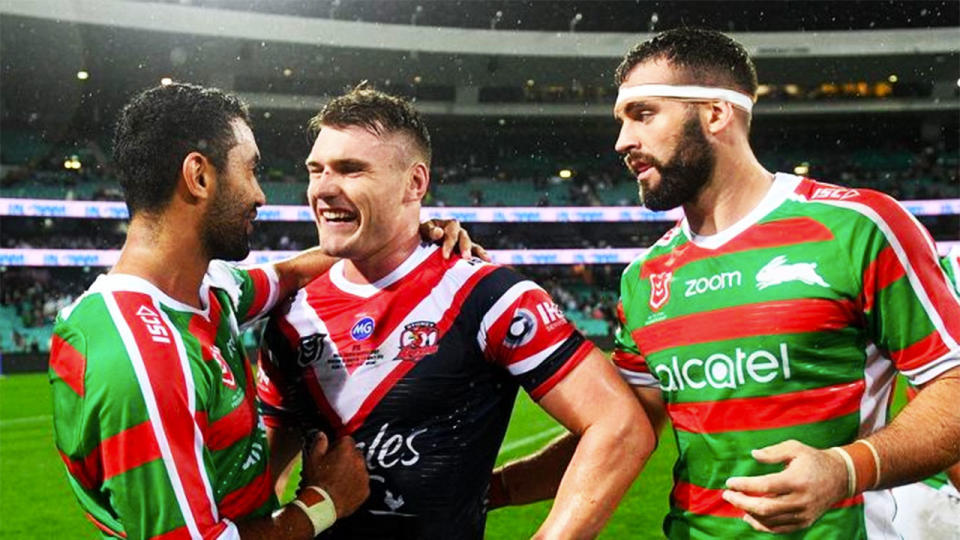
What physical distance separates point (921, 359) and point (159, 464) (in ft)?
5.29

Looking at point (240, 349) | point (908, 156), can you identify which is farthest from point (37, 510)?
point (908, 156)

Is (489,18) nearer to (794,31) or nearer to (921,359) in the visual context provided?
(794,31)

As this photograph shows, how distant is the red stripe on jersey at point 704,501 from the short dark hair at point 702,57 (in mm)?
1035

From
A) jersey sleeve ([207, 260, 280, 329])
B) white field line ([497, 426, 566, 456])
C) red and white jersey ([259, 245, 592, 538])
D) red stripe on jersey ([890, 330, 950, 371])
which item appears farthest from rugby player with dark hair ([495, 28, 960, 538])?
white field line ([497, 426, 566, 456])

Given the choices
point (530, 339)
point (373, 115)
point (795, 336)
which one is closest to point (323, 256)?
point (373, 115)

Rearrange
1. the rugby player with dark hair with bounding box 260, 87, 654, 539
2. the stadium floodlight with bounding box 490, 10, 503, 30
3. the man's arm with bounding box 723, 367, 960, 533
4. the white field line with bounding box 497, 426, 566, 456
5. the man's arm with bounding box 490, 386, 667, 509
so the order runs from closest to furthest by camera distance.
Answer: the man's arm with bounding box 723, 367, 960, 533, the rugby player with dark hair with bounding box 260, 87, 654, 539, the man's arm with bounding box 490, 386, 667, 509, the white field line with bounding box 497, 426, 566, 456, the stadium floodlight with bounding box 490, 10, 503, 30

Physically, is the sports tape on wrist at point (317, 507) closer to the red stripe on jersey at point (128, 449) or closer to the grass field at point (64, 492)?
the red stripe on jersey at point (128, 449)

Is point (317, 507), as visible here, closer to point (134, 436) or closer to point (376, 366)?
point (376, 366)

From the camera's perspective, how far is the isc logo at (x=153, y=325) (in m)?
1.85

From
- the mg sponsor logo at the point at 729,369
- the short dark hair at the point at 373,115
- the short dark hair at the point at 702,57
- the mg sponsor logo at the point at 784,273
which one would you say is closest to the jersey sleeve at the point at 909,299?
the mg sponsor logo at the point at 784,273

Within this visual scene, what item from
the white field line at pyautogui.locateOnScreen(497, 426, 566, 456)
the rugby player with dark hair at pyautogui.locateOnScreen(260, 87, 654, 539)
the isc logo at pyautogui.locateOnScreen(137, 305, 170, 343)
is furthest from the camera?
the white field line at pyautogui.locateOnScreen(497, 426, 566, 456)

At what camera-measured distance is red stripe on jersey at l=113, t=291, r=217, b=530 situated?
1781 mm

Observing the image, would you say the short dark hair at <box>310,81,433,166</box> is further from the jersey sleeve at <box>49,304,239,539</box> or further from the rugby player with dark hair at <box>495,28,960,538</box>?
the jersey sleeve at <box>49,304,239,539</box>

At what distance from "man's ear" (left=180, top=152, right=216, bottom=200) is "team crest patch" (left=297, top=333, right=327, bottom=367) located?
0.48 meters
